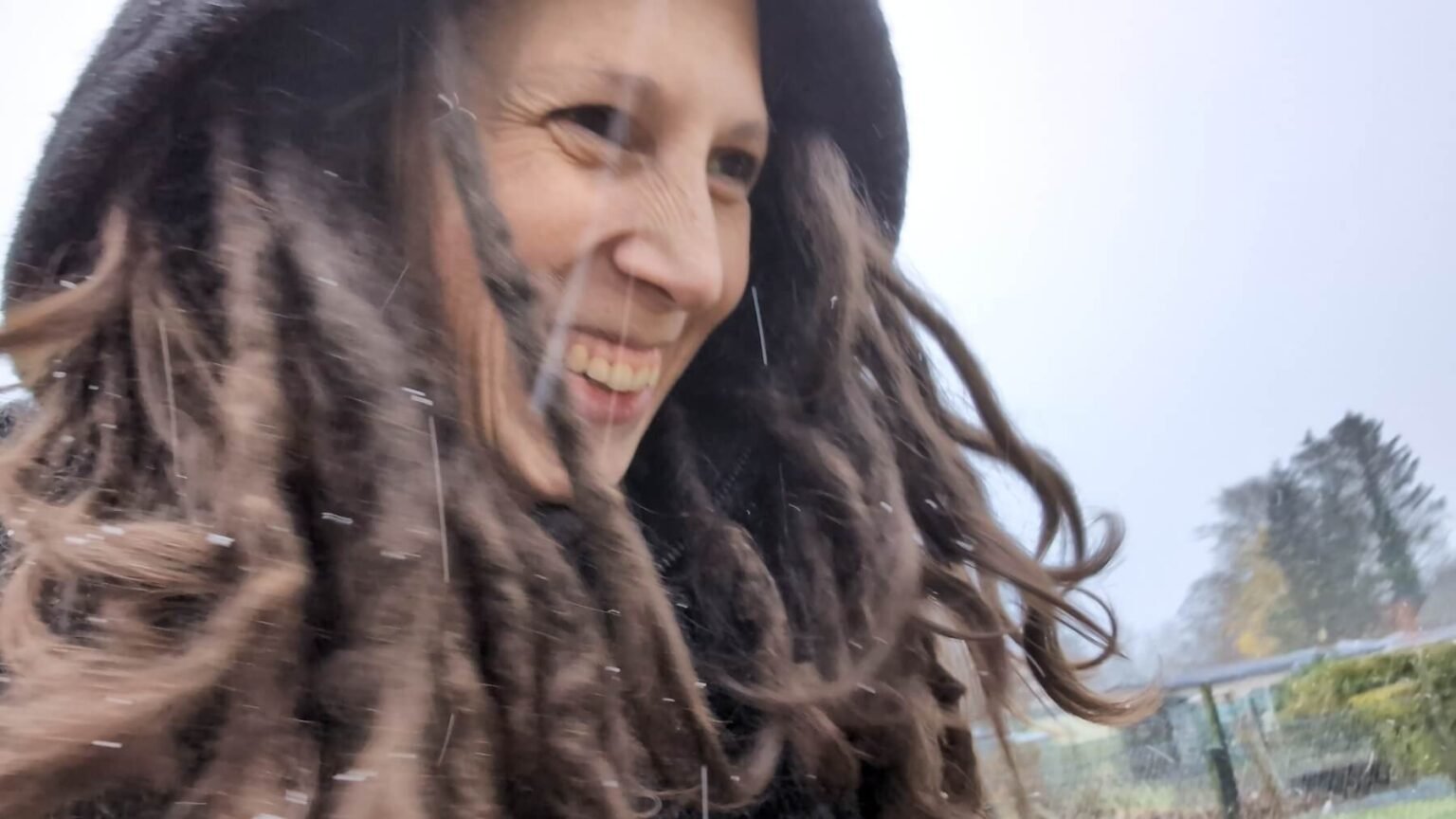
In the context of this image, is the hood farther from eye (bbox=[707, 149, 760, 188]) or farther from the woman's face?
eye (bbox=[707, 149, 760, 188])

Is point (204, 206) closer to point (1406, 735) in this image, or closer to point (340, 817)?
point (340, 817)

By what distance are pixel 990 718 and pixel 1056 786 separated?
0.08 meters

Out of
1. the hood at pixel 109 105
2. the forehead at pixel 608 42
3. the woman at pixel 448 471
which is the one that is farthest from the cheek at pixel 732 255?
A: the hood at pixel 109 105

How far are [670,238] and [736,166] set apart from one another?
153 mm

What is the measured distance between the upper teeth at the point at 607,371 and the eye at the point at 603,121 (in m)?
0.15

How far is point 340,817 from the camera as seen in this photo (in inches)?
19.4

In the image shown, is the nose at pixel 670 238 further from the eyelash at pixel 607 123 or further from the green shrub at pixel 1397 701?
the green shrub at pixel 1397 701

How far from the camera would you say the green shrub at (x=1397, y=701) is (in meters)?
0.86

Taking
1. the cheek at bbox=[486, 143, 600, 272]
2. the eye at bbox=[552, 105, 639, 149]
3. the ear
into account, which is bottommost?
the ear

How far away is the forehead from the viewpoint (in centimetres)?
73

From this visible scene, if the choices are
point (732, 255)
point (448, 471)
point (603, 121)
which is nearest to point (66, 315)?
point (448, 471)

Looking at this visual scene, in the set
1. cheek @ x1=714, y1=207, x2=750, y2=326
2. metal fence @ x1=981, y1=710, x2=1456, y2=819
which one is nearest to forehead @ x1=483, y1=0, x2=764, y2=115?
cheek @ x1=714, y1=207, x2=750, y2=326

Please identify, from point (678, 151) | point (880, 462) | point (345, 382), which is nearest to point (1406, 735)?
point (880, 462)

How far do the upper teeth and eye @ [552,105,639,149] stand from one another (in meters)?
0.15
